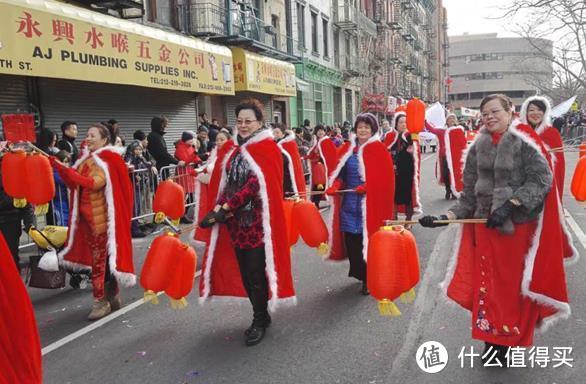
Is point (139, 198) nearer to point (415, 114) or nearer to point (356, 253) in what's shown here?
point (415, 114)

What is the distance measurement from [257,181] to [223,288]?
101 centimetres

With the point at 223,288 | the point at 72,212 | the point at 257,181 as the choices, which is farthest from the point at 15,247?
the point at 257,181

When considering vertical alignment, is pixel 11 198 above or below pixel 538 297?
above

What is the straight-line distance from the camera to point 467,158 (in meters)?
3.98

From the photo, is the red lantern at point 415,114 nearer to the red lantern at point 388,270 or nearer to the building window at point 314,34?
the red lantern at point 388,270

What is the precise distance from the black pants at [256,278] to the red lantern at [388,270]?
3.34 ft

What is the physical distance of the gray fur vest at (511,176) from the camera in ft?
11.7

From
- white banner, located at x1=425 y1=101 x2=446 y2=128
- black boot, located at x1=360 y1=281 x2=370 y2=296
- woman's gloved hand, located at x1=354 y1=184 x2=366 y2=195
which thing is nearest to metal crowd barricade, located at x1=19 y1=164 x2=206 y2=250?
woman's gloved hand, located at x1=354 y1=184 x2=366 y2=195

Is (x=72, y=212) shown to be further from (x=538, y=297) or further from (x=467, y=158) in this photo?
(x=538, y=297)

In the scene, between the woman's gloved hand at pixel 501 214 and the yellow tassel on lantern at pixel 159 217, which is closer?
the woman's gloved hand at pixel 501 214

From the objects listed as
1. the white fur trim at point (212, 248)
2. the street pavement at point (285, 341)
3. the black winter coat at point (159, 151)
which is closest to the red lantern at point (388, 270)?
the street pavement at point (285, 341)

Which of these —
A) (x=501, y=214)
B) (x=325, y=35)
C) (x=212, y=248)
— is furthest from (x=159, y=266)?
(x=325, y=35)

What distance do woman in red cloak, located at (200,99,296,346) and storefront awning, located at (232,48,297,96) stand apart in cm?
1382

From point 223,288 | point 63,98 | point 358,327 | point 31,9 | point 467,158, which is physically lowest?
point 358,327
